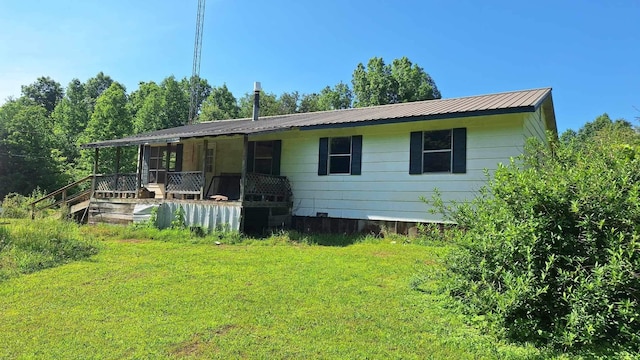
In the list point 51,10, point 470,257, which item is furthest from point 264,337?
point 51,10

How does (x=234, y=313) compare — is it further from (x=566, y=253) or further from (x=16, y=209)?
(x=16, y=209)

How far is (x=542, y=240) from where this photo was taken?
3.37m

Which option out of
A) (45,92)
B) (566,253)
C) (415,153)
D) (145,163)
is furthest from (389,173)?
(45,92)

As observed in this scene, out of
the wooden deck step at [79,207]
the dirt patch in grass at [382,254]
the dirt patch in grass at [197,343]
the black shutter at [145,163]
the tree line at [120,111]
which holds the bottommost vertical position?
the dirt patch in grass at [197,343]

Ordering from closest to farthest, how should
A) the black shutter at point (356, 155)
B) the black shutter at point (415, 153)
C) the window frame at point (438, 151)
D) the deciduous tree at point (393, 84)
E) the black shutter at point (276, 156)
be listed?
the window frame at point (438, 151) → the black shutter at point (415, 153) → the black shutter at point (356, 155) → the black shutter at point (276, 156) → the deciduous tree at point (393, 84)

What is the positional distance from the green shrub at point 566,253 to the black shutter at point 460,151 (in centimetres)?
578

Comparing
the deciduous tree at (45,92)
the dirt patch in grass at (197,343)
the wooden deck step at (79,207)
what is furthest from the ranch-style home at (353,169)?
the deciduous tree at (45,92)

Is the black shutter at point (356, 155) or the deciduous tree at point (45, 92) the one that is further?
the deciduous tree at point (45, 92)

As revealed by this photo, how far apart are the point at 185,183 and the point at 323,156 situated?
4.35 m

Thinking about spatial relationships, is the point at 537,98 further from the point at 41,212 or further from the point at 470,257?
the point at 41,212

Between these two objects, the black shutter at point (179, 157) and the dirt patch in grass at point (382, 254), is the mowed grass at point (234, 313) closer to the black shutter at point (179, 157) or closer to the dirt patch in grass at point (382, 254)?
the dirt patch in grass at point (382, 254)

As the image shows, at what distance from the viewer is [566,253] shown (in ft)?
11.0

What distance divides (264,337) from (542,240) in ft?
8.56

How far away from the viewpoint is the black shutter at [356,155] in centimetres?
1127
